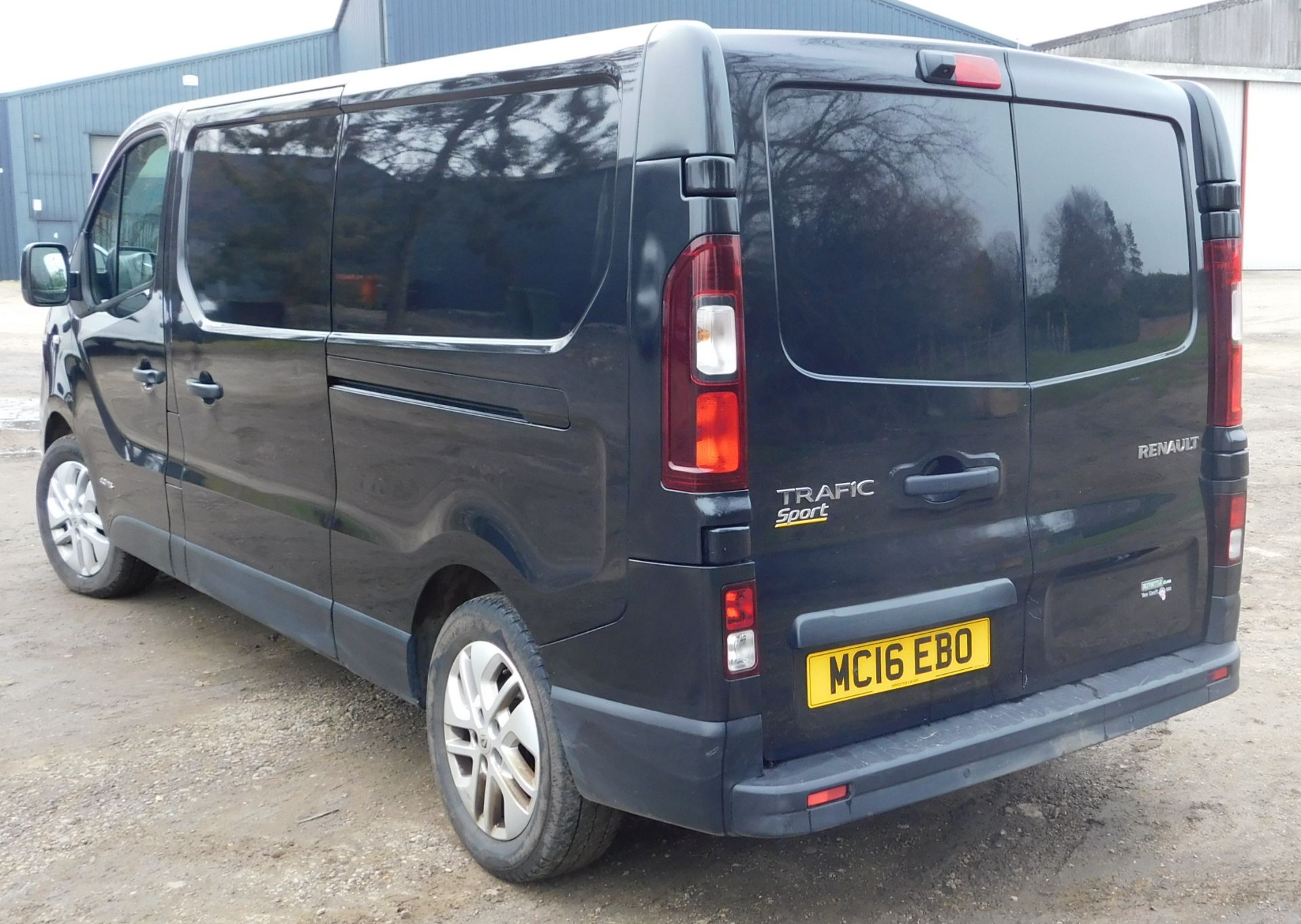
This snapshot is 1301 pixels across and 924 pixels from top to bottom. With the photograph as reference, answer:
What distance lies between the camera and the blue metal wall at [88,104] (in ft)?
105

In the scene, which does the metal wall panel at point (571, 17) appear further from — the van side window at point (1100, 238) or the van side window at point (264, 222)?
the van side window at point (1100, 238)

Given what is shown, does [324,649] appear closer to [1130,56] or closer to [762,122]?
[762,122]

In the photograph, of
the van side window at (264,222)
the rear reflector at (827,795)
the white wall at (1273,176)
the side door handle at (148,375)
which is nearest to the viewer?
the rear reflector at (827,795)

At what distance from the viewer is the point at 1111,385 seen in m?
3.19

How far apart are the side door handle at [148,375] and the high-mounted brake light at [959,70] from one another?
2.92 meters

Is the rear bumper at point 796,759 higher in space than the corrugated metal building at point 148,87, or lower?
lower

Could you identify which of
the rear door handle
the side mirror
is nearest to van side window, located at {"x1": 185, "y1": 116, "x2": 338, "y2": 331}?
the side mirror

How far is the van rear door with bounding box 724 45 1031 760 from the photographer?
8.71 ft

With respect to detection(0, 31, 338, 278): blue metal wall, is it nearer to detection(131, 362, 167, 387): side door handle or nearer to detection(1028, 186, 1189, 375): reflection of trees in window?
detection(131, 362, 167, 387): side door handle

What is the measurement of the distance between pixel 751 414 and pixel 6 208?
35786 mm

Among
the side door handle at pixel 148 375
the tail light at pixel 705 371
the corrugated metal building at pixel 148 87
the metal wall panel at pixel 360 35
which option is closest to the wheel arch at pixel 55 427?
the side door handle at pixel 148 375

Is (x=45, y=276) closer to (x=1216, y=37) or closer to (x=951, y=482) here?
(x=951, y=482)

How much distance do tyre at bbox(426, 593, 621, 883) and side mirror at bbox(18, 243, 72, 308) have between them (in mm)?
2885

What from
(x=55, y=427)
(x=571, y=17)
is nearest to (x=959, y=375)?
(x=55, y=427)
